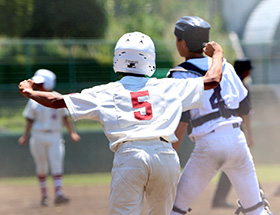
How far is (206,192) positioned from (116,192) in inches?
244

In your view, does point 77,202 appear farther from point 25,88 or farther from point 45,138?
point 25,88

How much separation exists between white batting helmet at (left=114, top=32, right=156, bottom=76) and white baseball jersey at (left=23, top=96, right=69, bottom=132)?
543 centimetres

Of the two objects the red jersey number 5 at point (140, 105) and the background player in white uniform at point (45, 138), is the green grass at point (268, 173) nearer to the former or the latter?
the background player in white uniform at point (45, 138)

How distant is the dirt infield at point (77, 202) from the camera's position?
27.7ft

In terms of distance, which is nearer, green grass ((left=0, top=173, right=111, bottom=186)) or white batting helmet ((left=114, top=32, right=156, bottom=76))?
white batting helmet ((left=114, top=32, right=156, bottom=76))

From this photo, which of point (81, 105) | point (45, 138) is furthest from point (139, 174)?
point (45, 138)

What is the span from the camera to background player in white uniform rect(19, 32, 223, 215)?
13.4 ft

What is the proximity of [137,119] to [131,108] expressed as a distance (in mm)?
88

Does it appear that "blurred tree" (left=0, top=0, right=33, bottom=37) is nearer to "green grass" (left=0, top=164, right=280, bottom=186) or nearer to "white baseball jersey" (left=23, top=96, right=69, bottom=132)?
"green grass" (left=0, top=164, right=280, bottom=186)

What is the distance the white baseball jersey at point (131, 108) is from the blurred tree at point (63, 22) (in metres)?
15.8

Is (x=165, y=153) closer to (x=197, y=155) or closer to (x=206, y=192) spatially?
(x=197, y=155)

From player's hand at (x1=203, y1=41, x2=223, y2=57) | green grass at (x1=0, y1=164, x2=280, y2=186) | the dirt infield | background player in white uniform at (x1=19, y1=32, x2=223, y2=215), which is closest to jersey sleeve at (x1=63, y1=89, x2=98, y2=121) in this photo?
background player in white uniform at (x1=19, y1=32, x2=223, y2=215)

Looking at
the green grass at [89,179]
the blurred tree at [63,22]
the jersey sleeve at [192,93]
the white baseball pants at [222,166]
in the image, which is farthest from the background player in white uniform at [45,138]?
the blurred tree at [63,22]

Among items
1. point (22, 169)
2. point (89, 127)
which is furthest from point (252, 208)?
point (89, 127)
